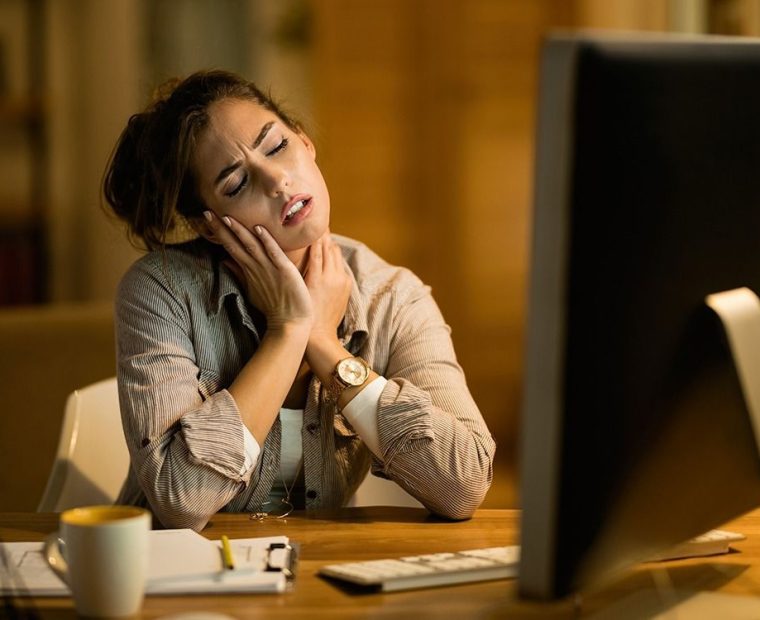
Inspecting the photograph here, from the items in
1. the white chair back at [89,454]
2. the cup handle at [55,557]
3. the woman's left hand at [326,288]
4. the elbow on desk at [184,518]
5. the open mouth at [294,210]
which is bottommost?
the white chair back at [89,454]

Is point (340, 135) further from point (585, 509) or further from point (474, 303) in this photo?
point (585, 509)

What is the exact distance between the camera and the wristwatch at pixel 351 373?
4.77 ft

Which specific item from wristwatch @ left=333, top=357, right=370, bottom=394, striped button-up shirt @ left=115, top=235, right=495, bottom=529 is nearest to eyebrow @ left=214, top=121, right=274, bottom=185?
striped button-up shirt @ left=115, top=235, right=495, bottom=529

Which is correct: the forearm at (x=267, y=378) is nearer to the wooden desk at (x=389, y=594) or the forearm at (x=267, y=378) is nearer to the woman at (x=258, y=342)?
the woman at (x=258, y=342)

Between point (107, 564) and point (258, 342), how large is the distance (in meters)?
0.63

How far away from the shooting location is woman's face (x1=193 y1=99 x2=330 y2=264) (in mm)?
1490

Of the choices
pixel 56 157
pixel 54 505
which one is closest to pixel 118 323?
pixel 54 505

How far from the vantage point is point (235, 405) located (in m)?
1.39

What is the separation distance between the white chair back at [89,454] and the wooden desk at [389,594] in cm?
32

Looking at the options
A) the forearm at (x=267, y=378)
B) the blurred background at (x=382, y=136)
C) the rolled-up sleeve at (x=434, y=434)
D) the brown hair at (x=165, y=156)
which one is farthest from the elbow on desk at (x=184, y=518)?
the blurred background at (x=382, y=136)

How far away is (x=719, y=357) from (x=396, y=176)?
3872 millimetres

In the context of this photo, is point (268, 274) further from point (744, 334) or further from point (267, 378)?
point (744, 334)

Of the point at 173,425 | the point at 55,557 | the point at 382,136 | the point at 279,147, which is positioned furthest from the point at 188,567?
the point at 382,136

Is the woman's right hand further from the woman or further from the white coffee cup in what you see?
the white coffee cup
